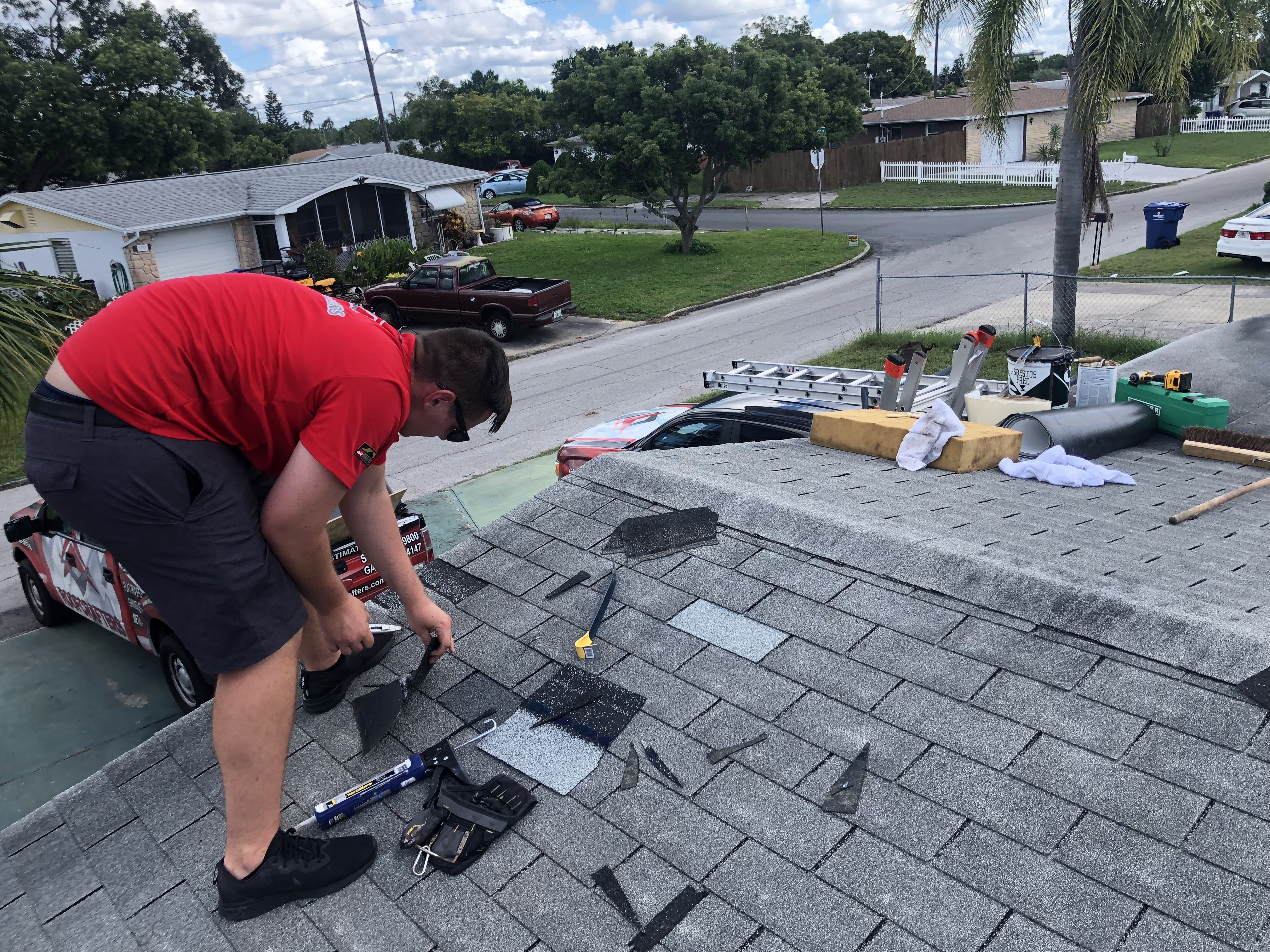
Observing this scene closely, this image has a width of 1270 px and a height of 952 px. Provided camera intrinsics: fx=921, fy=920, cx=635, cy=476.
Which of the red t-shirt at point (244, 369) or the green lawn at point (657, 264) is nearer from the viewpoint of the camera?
the red t-shirt at point (244, 369)

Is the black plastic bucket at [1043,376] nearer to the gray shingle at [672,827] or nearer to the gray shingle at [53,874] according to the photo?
the gray shingle at [672,827]

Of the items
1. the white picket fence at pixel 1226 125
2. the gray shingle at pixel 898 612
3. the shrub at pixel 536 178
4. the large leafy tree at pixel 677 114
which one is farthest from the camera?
the white picket fence at pixel 1226 125

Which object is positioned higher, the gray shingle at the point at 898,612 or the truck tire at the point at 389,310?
the gray shingle at the point at 898,612

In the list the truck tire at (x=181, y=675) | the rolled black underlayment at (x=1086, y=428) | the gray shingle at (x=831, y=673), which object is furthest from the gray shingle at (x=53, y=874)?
the rolled black underlayment at (x=1086, y=428)

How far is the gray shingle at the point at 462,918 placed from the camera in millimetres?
2346

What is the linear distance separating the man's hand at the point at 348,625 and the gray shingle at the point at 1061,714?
6.03 feet

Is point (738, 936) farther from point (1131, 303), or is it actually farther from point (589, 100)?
point (589, 100)

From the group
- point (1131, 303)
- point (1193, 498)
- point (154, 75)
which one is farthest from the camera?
point (154, 75)

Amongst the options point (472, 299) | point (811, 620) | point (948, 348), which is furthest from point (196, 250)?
point (811, 620)

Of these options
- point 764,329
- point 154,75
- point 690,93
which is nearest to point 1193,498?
point 764,329

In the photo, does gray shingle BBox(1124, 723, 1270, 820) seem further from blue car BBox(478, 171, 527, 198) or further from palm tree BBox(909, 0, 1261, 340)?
blue car BBox(478, 171, 527, 198)

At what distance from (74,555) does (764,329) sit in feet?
44.3

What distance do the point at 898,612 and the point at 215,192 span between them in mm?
29335

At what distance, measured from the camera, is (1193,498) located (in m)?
5.40
